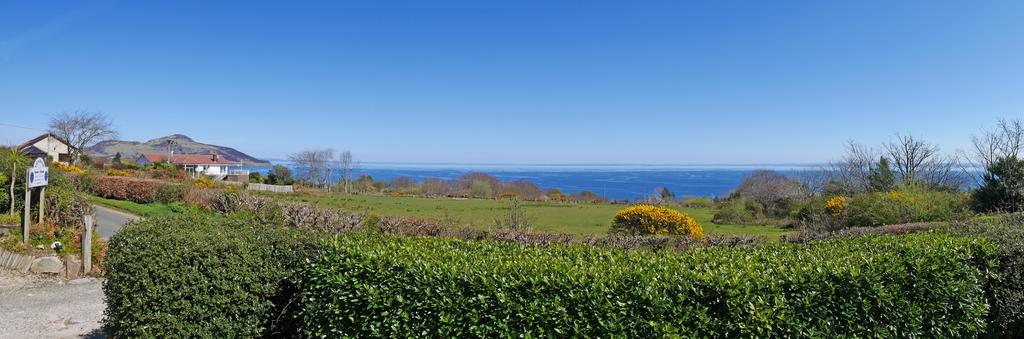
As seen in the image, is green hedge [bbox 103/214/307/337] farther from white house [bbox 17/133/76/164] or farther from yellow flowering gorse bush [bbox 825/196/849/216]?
white house [bbox 17/133/76/164]

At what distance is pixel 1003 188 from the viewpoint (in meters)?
17.6

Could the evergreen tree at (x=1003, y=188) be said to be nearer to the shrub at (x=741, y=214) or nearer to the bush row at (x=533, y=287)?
the shrub at (x=741, y=214)

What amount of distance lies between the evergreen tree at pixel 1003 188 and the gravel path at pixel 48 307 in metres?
23.6

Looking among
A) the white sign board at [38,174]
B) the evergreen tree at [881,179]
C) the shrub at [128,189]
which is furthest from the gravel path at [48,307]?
the evergreen tree at [881,179]

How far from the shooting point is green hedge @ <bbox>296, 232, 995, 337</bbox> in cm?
308

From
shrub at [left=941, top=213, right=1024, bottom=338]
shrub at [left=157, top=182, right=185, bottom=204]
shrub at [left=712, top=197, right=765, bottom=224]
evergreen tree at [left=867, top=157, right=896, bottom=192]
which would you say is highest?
evergreen tree at [left=867, top=157, right=896, bottom=192]

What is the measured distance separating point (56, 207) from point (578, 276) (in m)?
12.3

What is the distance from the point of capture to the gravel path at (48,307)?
5.62 meters

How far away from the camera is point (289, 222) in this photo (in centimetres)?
1173

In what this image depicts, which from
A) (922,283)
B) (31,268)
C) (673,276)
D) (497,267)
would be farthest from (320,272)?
(31,268)

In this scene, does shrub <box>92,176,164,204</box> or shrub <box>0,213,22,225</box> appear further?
shrub <box>92,176,164,204</box>

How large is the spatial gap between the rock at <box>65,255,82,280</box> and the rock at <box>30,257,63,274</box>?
153 millimetres

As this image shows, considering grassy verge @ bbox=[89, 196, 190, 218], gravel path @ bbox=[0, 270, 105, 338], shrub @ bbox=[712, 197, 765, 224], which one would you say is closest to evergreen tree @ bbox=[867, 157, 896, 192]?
shrub @ bbox=[712, 197, 765, 224]

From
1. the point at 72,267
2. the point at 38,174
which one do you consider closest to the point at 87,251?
the point at 72,267
